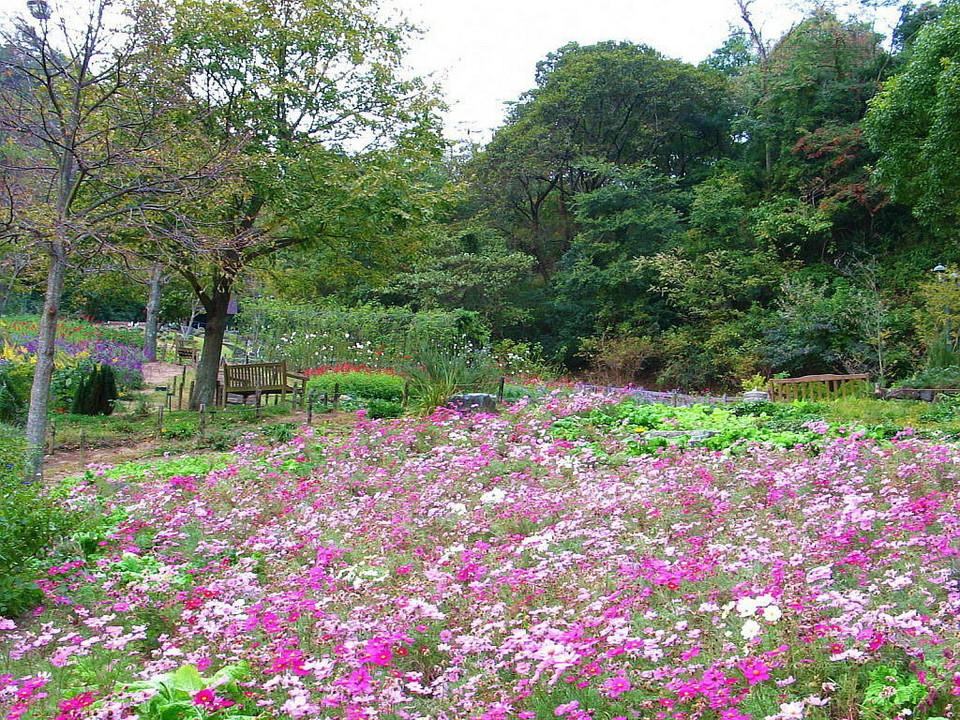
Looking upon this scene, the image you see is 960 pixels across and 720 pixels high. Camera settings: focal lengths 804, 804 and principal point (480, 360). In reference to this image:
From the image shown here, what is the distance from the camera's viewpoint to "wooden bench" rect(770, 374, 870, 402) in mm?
12113

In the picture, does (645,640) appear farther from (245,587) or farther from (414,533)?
(414,533)

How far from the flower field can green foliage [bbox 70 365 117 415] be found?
6090 mm

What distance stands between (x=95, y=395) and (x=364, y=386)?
157 inches

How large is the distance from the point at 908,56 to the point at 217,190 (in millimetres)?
19237

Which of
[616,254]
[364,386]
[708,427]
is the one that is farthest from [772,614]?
[616,254]

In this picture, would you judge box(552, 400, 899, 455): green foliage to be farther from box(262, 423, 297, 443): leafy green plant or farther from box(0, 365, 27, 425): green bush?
box(0, 365, 27, 425): green bush

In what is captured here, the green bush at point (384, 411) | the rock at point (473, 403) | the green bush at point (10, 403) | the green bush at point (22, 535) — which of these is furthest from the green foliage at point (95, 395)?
the green bush at point (22, 535)

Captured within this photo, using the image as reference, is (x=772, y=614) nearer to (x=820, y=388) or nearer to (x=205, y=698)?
(x=205, y=698)

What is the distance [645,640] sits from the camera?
2287 millimetres

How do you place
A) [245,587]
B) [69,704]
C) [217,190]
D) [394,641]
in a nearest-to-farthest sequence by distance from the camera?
[69,704], [394,641], [245,587], [217,190]

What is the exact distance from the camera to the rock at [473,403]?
8.73m

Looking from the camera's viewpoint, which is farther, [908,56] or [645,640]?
[908,56]

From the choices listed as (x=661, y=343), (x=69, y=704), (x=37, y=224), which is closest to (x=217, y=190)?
(x=37, y=224)

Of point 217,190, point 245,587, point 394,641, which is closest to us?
point 394,641
